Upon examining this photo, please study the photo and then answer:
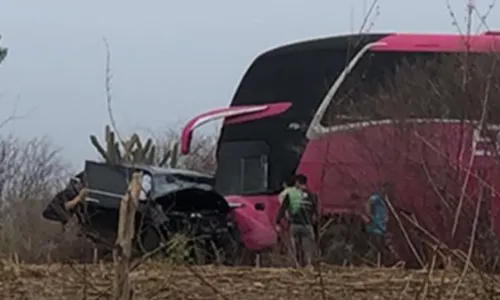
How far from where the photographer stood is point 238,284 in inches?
240

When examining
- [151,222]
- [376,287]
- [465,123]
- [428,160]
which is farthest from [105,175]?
[376,287]

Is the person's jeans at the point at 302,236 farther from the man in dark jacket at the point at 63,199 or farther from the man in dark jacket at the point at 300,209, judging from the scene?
the man in dark jacket at the point at 63,199

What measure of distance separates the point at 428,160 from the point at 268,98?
160 inches

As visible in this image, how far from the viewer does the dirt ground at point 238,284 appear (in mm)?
5613

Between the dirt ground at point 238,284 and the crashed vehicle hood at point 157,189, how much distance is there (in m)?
6.58

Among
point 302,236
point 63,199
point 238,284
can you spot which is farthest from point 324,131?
point 238,284

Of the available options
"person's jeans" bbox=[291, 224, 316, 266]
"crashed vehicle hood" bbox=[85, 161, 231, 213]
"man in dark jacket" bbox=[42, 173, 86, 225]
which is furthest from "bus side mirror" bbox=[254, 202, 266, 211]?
"person's jeans" bbox=[291, 224, 316, 266]

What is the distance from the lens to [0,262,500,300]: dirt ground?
5.61m

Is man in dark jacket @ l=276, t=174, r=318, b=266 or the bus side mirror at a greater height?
man in dark jacket @ l=276, t=174, r=318, b=266

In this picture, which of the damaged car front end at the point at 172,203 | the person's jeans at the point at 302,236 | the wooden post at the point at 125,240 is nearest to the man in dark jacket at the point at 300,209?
the person's jeans at the point at 302,236

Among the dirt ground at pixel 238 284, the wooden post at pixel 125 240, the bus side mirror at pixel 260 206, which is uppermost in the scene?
the wooden post at pixel 125 240

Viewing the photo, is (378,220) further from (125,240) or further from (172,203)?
(125,240)

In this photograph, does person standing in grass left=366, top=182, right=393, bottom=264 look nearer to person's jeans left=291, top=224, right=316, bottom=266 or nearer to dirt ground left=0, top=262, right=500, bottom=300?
person's jeans left=291, top=224, right=316, bottom=266

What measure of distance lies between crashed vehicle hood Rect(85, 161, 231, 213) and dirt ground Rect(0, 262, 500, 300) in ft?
21.6
